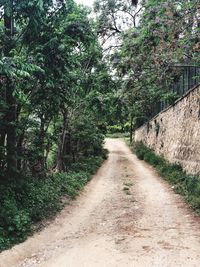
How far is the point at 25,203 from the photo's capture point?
33.5 feet

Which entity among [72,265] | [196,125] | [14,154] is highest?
Result: [196,125]

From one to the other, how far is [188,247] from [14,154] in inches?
223

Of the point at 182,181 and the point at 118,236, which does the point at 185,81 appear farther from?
the point at 118,236

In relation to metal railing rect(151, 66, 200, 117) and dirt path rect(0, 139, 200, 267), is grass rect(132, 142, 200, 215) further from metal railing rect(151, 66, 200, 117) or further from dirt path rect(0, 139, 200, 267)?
metal railing rect(151, 66, 200, 117)

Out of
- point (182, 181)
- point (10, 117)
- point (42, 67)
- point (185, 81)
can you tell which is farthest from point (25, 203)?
point (185, 81)

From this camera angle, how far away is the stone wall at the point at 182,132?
1534 cm

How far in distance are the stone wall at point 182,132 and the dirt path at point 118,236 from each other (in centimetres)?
245

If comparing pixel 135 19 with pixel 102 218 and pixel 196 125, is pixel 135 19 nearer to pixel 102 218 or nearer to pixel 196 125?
pixel 196 125

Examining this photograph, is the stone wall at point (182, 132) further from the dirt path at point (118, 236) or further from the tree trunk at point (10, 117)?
the tree trunk at point (10, 117)

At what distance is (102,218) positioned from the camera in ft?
34.8

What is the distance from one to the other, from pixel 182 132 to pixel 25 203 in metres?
10.2

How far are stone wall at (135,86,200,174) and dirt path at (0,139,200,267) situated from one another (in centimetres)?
245

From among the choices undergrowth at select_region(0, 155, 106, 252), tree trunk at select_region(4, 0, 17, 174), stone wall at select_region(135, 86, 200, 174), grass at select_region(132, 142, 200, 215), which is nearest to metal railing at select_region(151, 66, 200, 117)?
stone wall at select_region(135, 86, 200, 174)

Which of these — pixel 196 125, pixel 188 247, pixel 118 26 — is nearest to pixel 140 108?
pixel 118 26
